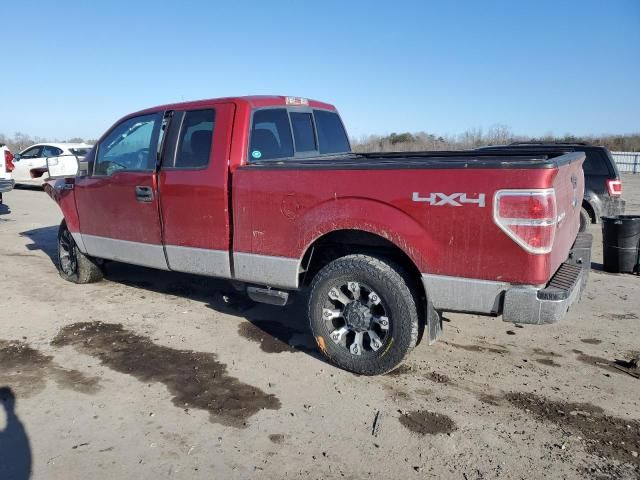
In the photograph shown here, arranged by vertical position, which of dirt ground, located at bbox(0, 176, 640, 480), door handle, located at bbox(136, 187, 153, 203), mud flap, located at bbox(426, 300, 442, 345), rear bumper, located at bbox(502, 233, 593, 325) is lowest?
dirt ground, located at bbox(0, 176, 640, 480)

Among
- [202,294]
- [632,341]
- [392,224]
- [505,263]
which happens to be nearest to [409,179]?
[392,224]

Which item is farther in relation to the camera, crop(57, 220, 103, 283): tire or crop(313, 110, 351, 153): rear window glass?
crop(57, 220, 103, 283): tire

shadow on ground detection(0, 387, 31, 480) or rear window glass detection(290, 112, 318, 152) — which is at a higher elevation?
rear window glass detection(290, 112, 318, 152)

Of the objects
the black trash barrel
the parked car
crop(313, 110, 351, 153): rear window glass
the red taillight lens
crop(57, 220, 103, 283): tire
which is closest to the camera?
the red taillight lens

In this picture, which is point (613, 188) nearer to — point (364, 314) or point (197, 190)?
point (364, 314)

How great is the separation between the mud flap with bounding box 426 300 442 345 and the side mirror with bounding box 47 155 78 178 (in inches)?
193

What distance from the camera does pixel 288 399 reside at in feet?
11.8

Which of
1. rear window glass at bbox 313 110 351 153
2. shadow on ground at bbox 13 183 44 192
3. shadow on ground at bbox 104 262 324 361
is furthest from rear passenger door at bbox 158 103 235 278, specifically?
shadow on ground at bbox 13 183 44 192

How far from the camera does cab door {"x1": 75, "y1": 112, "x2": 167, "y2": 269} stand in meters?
5.03

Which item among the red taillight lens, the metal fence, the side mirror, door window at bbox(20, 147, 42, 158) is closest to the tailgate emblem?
the red taillight lens

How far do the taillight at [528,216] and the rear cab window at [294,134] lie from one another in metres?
2.28

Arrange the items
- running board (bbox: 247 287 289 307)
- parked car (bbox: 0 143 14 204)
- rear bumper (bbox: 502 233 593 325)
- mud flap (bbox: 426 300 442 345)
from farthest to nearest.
Answer: parked car (bbox: 0 143 14 204), running board (bbox: 247 287 289 307), mud flap (bbox: 426 300 442 345), rear bumper (bbox: 502 233 593 325)

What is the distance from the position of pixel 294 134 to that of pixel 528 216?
8.91 ft

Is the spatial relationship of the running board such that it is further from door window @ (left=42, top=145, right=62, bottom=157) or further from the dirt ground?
door window @ (left=42, top=145, right=62, bottom=157)
